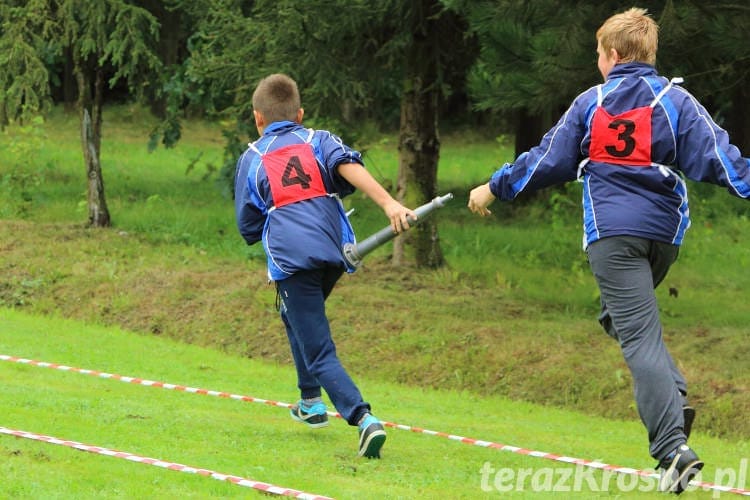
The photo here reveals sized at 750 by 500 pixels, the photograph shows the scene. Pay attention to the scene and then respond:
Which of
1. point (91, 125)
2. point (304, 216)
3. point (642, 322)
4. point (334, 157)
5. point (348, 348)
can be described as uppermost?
point (334, 157)

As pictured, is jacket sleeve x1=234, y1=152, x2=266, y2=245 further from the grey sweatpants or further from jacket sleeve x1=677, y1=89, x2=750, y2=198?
jacket sleeve x1=677, y1=89, x2=750, y2=198

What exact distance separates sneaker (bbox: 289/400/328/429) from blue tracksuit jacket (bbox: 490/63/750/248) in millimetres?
1964

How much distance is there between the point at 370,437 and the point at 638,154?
1890 millimetres

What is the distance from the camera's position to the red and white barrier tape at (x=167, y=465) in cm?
536

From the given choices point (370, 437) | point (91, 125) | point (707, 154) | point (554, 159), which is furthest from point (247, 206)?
point (91, 125)

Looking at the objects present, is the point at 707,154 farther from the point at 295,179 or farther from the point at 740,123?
the point at 740,123

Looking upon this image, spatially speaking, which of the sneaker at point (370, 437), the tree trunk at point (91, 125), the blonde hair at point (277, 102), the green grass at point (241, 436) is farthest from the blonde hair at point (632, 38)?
the tree trunk at point (91, 125)

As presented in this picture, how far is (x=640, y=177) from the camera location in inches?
221

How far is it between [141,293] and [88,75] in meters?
4.00

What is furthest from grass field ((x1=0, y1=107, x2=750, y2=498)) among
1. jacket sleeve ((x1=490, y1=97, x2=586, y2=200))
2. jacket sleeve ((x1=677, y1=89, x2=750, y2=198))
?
jacket sleeve ((x1=677, y1=89, x2=750, y2=198))

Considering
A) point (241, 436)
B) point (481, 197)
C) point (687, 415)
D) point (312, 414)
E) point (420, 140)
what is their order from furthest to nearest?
point (420, 140), point (312, 414), point (241, 436), point (481, 197), point (687, 415)

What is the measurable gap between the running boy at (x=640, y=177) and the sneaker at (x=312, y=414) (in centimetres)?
186

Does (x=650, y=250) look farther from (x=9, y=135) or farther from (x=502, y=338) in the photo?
(x=9, y=135)

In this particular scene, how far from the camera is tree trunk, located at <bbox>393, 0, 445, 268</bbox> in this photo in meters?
12.9
